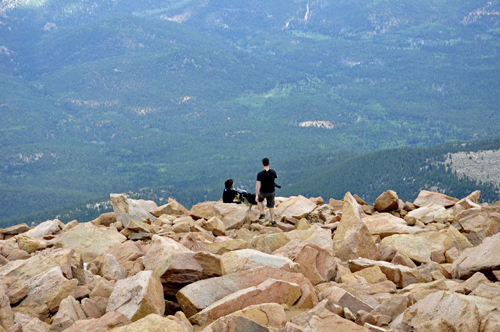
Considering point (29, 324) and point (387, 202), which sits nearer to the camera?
point (29, 324)

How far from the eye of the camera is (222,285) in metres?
11.9

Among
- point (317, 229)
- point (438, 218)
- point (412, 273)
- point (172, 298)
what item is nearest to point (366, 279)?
point (412, 273)

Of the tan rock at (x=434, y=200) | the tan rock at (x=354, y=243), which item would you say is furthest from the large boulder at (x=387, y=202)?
the tan rock at (x=354, y=243)

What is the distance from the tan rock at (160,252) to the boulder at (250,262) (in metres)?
1.25

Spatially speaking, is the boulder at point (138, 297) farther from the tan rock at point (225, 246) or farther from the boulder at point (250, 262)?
the tan rock at point (225, 246)

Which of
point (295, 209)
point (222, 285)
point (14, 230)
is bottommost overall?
point (295, 209)

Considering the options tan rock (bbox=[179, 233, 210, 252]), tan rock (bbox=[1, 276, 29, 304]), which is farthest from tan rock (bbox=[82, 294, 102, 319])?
tan rock (bbox=[179, 233, 210, 252])

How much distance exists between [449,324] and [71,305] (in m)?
7.44

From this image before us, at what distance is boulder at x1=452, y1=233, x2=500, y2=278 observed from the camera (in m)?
13.3

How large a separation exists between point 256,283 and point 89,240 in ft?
26.1

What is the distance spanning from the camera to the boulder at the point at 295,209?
25078mm

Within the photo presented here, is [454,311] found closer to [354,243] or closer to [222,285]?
[222,285]

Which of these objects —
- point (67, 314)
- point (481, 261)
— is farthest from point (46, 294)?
point (481, 261)

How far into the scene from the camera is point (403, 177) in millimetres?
132125
